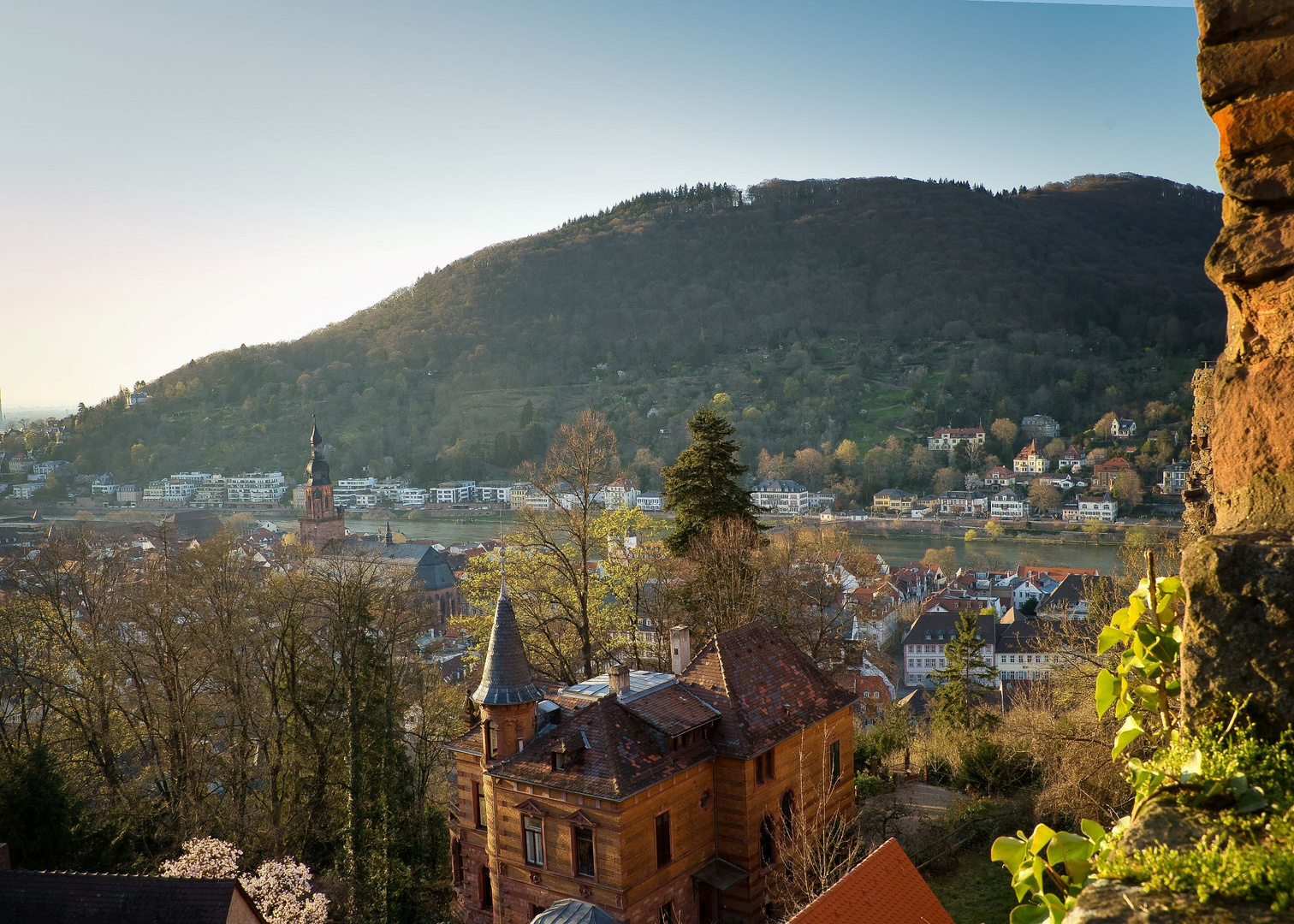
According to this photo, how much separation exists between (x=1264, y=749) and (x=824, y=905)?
8.70m

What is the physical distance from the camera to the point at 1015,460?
117m

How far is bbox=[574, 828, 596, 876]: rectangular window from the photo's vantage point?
1527 cm

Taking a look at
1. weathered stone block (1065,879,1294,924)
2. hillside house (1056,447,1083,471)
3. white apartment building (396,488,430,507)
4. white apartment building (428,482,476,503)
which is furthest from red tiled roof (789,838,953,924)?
white apartment building (396,488,430,507)

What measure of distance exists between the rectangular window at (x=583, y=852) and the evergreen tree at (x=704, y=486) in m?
12.0

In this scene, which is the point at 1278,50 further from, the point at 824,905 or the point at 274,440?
the point at 274,440

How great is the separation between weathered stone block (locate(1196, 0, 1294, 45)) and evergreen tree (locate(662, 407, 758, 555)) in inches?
930

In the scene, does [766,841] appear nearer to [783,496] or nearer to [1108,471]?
[783,496]

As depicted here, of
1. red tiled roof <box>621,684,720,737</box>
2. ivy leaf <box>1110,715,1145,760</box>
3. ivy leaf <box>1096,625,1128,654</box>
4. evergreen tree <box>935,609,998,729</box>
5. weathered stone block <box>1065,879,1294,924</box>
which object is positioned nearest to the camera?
weathered stone block <box>1065,879,1294,924</box>

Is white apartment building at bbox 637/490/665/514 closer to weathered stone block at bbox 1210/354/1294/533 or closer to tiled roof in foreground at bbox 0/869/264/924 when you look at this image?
tiled roof in foreground at bbox 0/869/264/924

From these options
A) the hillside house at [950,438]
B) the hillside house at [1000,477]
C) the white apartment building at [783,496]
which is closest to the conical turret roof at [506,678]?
the white apartment building at [783,496]

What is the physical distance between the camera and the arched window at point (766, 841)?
17.3 meters

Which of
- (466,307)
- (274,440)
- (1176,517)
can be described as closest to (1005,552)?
(1176,517)

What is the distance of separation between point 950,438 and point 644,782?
391 feet

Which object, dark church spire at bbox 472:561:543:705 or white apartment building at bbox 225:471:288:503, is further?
white apartment building at bbox 225:471:288:503
